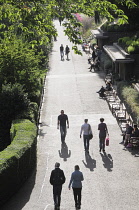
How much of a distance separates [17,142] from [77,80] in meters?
22.9

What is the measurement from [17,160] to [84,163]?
395cm

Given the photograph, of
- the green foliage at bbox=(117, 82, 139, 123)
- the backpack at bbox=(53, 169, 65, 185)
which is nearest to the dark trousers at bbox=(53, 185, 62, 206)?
the backpack at bbox=(53, 169, 65, 185)

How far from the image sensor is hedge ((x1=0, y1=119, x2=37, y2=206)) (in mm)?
16828

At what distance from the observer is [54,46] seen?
67250 mm

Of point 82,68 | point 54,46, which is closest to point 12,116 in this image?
point 82,68

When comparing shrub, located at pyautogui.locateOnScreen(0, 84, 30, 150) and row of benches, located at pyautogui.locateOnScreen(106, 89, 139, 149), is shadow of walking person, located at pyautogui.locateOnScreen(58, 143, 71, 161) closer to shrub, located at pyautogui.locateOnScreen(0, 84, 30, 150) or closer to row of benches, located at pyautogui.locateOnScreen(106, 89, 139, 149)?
row of benches, located at pyautogui.locateOnScreen(106, 89, 139, 149)

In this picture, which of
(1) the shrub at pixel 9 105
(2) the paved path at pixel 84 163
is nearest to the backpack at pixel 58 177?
(2) the paved path at pixel 84 163

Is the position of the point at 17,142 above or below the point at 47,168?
above

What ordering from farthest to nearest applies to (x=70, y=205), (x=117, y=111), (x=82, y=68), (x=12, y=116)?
(x=82, y=68) → (x=117, y=111) → (x=12, y=116) → (x=70, y=205)

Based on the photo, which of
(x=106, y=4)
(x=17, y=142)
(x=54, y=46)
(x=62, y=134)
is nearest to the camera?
(x=106, y=4)

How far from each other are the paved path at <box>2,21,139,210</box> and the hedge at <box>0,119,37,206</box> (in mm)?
352

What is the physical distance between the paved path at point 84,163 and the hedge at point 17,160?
352mm

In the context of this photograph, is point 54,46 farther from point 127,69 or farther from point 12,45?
point 12,45

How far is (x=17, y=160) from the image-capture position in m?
17.9
